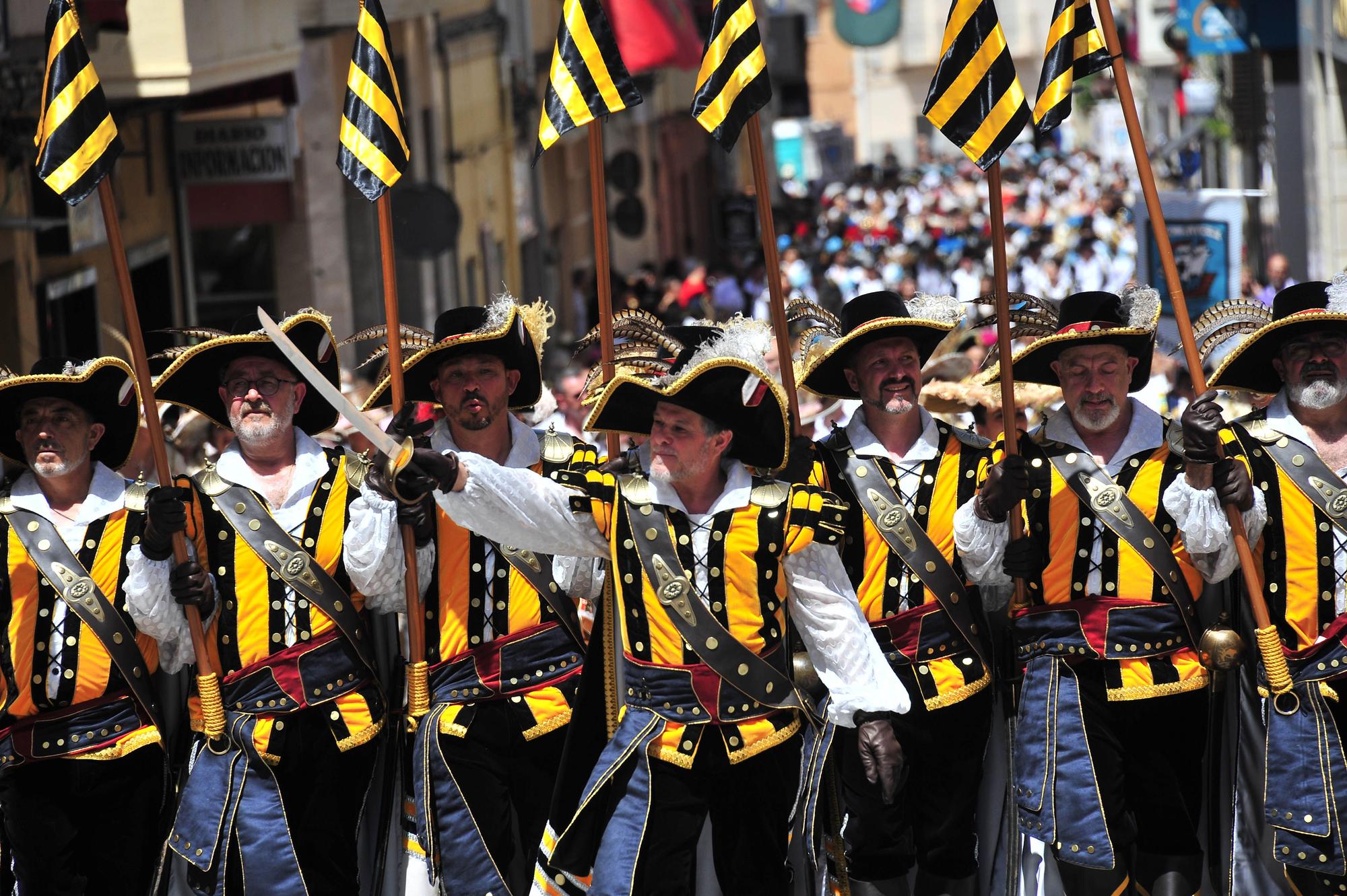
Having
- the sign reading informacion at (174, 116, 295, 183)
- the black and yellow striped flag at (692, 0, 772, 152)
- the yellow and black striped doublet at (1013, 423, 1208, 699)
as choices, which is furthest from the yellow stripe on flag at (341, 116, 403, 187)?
the sign reading informacion at (174, 116, 295, 183)

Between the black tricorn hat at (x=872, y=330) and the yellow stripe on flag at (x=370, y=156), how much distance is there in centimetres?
143

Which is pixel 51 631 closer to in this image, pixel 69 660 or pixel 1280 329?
pixel 69 660

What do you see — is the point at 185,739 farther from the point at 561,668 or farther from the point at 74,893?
the point at 561,668

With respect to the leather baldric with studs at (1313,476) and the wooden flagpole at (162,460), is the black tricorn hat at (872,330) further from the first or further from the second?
the wooden flagpole at (162,460)

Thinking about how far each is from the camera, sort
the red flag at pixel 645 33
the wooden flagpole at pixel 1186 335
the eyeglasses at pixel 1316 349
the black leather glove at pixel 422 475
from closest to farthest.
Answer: the black leather glove at pixel 422 475
the wooden flagpole at pixel 1186 335
the eyeglasses at pixel 1316 349
the red flag at pixel 645 33

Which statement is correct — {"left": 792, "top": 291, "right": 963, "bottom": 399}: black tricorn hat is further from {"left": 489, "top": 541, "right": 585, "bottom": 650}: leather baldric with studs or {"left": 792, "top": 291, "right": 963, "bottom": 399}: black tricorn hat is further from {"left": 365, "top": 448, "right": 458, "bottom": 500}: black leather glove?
{"left": 365, "top": 448, "right": 458, "bottom": 500}: black leather glove

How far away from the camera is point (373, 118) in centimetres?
626

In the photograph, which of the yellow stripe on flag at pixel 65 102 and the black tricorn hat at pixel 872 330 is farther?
the black tricorn hat at pixel 872 330

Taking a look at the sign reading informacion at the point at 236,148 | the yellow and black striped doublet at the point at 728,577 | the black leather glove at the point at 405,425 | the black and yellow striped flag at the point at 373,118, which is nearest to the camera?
the yellow and black striped doublet at the point at 728,577

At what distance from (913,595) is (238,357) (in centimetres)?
215

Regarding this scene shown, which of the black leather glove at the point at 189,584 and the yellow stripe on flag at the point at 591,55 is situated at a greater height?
the yellow stripe on flag at the point at 591,55

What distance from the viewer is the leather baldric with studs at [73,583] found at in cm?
598

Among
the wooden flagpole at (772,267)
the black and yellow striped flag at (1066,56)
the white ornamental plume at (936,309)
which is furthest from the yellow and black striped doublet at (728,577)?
the black and yellow striped flag at (1066,56)

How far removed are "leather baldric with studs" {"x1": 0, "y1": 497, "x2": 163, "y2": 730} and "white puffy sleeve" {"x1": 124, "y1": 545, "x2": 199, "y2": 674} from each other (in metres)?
0.07
